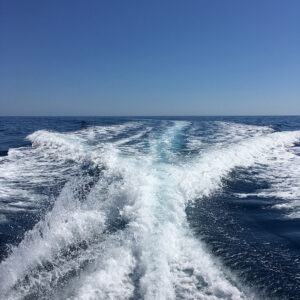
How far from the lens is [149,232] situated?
14.6 feet

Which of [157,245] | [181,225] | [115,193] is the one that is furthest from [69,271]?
[115,193]

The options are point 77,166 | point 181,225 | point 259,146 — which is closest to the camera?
point 181,225

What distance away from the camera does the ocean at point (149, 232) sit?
324 centimetres

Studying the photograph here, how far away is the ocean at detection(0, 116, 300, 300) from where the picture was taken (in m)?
3.24

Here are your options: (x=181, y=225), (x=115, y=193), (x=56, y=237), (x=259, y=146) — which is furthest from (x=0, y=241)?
(x=259, y=146)

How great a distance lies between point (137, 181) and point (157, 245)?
3.12 meters

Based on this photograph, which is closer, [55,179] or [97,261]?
[97,261]

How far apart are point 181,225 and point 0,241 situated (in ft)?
10.5

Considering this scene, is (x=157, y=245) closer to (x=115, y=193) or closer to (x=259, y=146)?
(x=115, y=193)

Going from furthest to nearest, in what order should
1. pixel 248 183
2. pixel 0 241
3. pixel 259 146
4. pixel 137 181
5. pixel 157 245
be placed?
pixel 259 146, pixel 248 183, pixel 137 181, pixel 0 241, pixel 157 245

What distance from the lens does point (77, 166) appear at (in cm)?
959

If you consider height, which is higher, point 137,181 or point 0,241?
point 137,181

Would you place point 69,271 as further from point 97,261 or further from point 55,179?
point 55,179

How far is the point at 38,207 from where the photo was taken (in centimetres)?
Answer: 590
